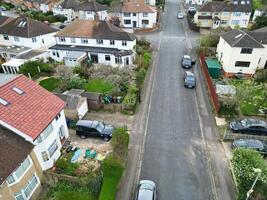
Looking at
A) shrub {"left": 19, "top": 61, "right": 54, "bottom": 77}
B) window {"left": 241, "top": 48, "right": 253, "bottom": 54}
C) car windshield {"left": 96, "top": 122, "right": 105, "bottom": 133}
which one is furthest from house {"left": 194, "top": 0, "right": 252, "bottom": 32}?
car windshield {"left": 96, "top": 122, "right": 105, "bottom": 133}

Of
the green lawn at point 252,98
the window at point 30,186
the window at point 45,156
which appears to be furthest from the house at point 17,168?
the green lawn at point 252,98

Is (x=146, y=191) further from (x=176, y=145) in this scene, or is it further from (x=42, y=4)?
(x=42, y=4)

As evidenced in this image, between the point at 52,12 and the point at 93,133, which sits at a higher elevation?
the point at 52,12

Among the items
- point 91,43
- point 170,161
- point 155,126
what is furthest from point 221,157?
point 91,43

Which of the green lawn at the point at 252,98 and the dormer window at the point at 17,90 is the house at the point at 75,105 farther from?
the green lawn at the point at 252,98

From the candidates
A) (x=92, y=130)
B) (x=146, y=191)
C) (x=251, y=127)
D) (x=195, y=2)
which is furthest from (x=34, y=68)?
(x=195, y=2)

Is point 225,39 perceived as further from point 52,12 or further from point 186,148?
point 52,12
